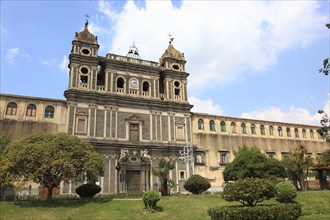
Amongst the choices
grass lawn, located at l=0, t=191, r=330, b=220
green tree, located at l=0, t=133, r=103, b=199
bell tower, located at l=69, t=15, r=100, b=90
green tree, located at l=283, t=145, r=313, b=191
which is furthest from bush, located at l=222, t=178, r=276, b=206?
bell tower, located at l=69, t=15, r=100, b=90

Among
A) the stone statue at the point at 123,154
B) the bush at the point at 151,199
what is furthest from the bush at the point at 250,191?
the stone statue at the point at 123,154

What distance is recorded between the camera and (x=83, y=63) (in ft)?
112

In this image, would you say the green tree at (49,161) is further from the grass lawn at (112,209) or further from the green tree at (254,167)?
the green tree at (254,167)

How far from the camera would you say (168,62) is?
38.9 meters

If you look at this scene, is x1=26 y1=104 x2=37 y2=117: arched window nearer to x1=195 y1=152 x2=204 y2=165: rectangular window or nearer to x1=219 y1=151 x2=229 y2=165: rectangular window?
x1=195 y1=152 x2=204 y2=165: rectangular window

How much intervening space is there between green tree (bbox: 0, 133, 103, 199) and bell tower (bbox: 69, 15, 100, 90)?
11.1 m

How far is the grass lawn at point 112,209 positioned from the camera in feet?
60.6

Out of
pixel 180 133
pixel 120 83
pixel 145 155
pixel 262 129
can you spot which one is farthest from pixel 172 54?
pixel 262 129

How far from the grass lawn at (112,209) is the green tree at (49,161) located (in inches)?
73.3

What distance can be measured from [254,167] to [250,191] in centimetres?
1533

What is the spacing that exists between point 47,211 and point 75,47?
20.6 metres

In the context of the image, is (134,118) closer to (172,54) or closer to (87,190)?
(172,54)

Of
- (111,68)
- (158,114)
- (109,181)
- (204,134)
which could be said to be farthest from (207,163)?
(111,68)

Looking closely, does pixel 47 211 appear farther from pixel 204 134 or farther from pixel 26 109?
pixel 204 134
